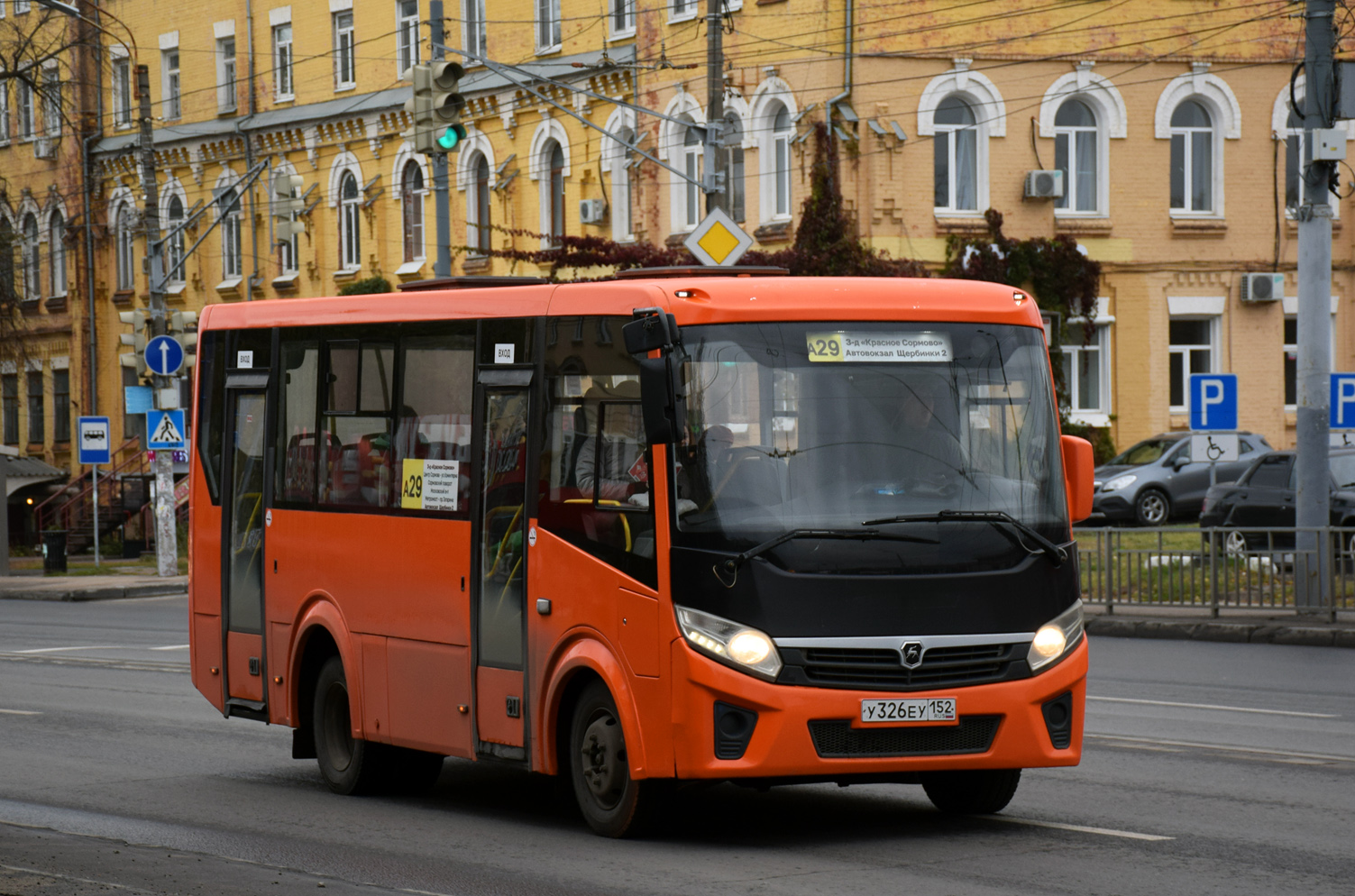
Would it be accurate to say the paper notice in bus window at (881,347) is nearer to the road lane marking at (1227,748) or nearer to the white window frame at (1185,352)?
the road lane marking at (1227,748)

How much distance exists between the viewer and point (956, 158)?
37.0 m

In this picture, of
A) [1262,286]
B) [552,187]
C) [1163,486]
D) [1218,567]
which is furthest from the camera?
[552,187]

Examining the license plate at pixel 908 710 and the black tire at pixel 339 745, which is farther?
the black tire at pixel 339 745

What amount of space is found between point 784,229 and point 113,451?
24078 mm

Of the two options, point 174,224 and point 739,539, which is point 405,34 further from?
point 739,539

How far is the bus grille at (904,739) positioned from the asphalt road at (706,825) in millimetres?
437

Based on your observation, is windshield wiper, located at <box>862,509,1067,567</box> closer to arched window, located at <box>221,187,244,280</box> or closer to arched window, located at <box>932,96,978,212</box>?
arched window, located at <box>932,96,978,212</box>

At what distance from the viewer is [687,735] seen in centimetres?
875

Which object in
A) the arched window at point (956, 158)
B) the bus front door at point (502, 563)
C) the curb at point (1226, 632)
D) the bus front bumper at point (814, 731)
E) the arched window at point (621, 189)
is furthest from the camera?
the arched window at point (621, 189)

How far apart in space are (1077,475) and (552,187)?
110 feet

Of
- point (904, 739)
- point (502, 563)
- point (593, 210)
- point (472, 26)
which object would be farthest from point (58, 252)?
point (904, 739)

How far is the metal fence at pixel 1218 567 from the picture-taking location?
21.1 m

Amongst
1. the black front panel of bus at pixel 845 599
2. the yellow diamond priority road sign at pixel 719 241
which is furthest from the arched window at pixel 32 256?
the black front panel of bus at pixel 845 599

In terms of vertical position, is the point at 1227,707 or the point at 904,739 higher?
the point at 904,739
